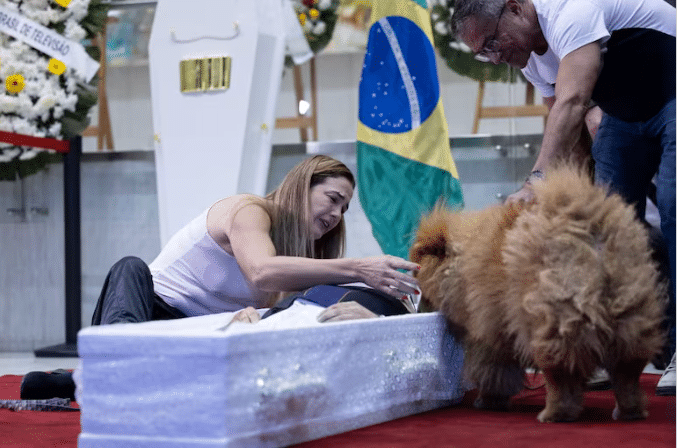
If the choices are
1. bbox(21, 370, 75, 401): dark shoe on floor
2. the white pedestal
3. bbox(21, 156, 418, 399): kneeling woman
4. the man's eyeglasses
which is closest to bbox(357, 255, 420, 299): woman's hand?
bbox(21, 156, 418, 399): kneeling woman

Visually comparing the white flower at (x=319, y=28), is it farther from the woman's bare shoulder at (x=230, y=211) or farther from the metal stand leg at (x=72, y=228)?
the woman's bare shoulder at (x=230, y=211)

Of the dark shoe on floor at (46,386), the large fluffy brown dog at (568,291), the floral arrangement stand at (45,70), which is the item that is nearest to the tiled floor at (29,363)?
the floral arrangement stand at (45,70)

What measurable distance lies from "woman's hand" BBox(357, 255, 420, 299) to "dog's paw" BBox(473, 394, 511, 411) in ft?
0.90

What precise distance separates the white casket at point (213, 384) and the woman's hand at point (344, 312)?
5.0 inches

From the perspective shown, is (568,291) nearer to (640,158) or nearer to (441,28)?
(640,158)

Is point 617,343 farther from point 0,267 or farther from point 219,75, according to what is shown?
point 0,267

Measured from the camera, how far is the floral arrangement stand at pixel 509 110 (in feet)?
13.2

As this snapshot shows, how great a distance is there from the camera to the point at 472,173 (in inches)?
163

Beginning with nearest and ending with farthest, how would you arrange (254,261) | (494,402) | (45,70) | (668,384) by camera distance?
(494,402) < (254,261) < (668,384) < (45,70)

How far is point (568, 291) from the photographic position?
4.60 feet

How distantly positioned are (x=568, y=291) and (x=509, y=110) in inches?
112

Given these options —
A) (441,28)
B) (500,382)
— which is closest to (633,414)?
→ (500,382)

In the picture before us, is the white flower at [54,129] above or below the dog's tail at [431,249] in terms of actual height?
above

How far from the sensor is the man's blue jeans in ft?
6.75
